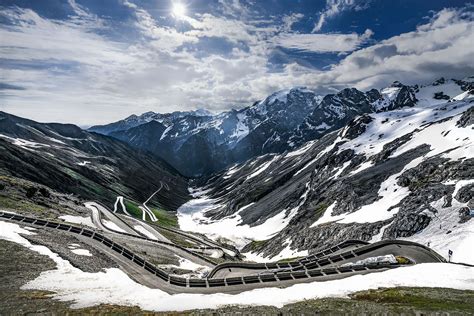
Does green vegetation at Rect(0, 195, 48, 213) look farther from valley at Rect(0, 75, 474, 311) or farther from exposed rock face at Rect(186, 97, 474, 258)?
exposed rock face at Rect(186, 97, 474, 258)

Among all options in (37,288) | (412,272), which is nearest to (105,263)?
(37,288)

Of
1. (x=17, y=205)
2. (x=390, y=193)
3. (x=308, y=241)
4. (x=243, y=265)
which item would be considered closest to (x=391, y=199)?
(x=390, y=193)

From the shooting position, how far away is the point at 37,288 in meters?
39.4

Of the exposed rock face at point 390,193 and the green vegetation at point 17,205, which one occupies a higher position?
the green vegetation at point 17,205

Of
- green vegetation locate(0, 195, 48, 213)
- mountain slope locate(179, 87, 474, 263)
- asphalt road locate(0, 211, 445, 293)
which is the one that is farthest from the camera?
green vegetation locate(0, 195, 48, 213)

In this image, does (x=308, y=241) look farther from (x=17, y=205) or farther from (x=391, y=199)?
(x=17, y=205)

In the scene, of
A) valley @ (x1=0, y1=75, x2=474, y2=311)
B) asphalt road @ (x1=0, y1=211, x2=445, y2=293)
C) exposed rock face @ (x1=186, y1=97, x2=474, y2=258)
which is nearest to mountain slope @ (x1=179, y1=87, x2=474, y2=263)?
exposed rock face @ (x1=186, y1=97, x2=474, y2=258)

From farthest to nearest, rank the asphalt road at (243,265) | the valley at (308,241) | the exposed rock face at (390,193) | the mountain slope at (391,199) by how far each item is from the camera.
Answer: the exposed rock face at (390,193), the mountain slope at (391,199), the asphalt road at (243,265), the valley at (308,241)

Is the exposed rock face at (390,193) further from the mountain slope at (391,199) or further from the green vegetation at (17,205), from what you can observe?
the green vegetation at (17,205)

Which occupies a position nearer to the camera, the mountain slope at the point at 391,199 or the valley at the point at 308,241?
the valley at the point at 308,241

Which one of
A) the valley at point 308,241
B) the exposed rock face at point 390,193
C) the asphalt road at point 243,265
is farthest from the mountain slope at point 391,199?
the asphalt road at point 243,265

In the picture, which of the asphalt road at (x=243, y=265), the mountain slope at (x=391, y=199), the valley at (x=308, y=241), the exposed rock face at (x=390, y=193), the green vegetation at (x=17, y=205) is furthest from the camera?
the exposed rock face at (x=390, y=193)

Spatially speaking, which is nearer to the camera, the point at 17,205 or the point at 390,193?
the point at 17,205

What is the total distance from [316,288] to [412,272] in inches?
514
